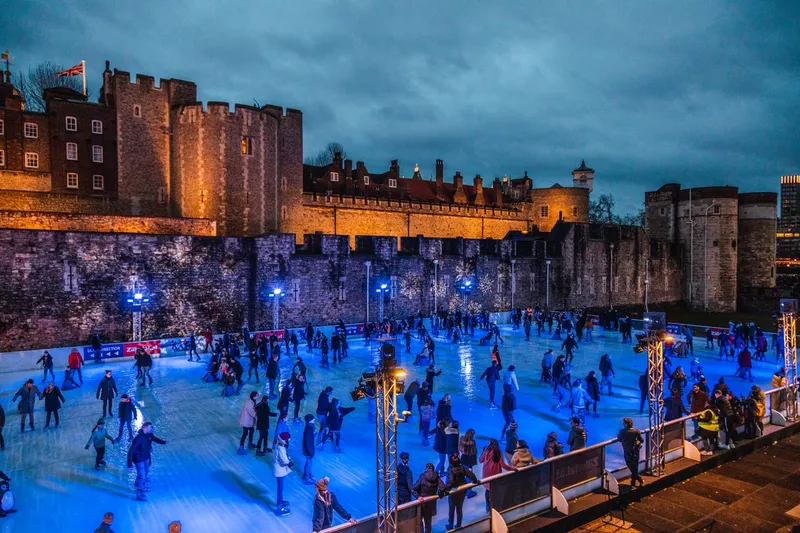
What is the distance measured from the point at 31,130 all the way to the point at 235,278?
1579 centimetres

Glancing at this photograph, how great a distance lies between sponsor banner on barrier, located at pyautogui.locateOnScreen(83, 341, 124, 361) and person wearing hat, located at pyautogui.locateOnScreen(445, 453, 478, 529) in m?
15.8

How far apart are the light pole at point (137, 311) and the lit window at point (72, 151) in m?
13.2

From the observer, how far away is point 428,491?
6.07 m

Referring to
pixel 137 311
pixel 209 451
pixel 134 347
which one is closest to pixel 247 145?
pixel 137 311

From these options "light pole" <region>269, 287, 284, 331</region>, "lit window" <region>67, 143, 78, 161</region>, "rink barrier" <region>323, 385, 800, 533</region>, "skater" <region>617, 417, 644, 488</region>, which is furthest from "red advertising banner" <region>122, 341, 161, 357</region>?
"skater" <region>617, 417, 644, 488</region>

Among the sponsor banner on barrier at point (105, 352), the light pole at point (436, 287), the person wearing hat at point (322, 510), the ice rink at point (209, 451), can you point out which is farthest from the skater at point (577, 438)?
the light pole at point (436, 287)

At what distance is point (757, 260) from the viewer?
40375mm

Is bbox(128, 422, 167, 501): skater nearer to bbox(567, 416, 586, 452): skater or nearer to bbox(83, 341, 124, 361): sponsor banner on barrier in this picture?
bbox(567, 416, 586, 452): skater


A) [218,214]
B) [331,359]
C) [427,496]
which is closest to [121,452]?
[427,496]

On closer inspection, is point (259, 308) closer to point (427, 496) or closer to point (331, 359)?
point (331, 359)

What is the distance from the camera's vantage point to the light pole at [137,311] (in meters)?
19.9

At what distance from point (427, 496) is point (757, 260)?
1760 inches

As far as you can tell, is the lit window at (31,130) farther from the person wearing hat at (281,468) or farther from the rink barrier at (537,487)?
the rink barrier at (537,487)

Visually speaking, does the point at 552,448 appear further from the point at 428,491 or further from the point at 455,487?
the point at 428,491
